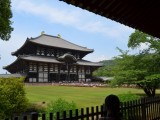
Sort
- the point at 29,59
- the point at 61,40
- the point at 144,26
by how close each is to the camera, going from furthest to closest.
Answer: the point at 61,40
the point at 29,59
the point at 144,26

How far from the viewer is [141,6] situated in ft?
18.1

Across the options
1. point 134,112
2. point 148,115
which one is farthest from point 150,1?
point 148,115

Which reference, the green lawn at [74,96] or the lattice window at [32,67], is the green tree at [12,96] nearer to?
the green lawn at [74,96]

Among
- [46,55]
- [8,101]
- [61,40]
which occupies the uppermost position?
[61,40]

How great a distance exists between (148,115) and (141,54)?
59.7 ft

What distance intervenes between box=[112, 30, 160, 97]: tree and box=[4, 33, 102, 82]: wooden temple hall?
32318mm

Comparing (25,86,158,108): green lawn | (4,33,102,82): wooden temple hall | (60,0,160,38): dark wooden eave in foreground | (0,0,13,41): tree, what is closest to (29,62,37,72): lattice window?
(4,33,102,82): wooden temple hall

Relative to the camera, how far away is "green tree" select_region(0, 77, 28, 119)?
17750 mm

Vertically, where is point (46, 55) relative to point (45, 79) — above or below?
above

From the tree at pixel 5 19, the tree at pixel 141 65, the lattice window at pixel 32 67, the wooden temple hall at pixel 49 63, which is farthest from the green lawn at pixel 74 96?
the wooden temple hall at pixel 49 63

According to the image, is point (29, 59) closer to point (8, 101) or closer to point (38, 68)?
point (38, 68)

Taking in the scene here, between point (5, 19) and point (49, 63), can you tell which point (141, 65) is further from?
point (49, 63)

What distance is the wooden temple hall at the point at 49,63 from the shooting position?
60531 millimetres

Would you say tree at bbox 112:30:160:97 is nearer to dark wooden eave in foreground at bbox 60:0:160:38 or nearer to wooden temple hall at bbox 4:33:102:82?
dark wooden eave in foreground at bbox 60:0:160:38
